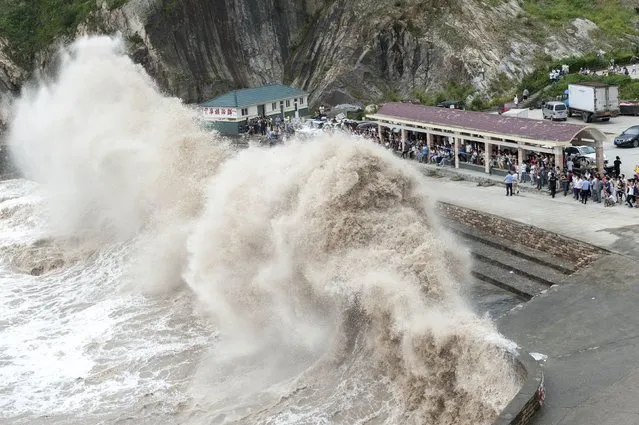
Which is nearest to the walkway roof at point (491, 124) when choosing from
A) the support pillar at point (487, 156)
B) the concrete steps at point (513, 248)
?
the support pillar at point (487, 156)

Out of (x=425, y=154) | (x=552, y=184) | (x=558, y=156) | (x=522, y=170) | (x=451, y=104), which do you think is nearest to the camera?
(x=552, y=184)

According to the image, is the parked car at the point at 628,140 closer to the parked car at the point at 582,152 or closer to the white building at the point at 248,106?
the parked car at the point at 582,152

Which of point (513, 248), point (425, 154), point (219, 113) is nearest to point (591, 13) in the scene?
point (219, 113)

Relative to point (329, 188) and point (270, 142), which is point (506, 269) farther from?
point (270, 142)

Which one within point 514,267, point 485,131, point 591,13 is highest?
point 591,13

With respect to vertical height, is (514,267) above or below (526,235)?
below

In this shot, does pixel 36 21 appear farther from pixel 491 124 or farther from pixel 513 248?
pixel 513 248

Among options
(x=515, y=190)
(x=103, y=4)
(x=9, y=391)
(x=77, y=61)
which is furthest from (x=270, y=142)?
(x=103, y=4)
